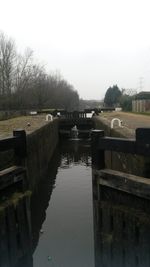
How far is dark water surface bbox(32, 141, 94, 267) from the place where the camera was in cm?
734

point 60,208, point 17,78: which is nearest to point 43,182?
point 60,208

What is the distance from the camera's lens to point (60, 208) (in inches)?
409

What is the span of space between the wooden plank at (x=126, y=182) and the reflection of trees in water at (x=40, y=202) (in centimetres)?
354

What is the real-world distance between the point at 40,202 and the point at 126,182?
21.9ft

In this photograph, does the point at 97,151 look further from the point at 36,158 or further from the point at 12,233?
the point at 36,158

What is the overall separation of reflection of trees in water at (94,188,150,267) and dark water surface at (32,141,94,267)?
5.98 ft

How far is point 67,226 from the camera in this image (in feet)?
29.2

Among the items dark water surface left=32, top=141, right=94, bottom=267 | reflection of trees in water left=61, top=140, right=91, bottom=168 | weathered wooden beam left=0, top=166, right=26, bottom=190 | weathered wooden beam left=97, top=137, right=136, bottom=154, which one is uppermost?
weathered wooden beam left=97, top=137, right=136, bottom=154

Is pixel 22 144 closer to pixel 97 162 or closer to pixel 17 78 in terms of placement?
pixel 97 162

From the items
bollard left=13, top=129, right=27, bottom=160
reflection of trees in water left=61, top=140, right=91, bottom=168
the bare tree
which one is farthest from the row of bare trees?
bollard left=13, top=129, right=27, bottom=160

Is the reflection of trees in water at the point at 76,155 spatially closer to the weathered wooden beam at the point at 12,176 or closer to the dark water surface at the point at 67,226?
the dark water surface at the point at 67,226

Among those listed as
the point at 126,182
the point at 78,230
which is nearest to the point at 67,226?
the point at 78,230

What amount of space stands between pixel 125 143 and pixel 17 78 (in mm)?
44429

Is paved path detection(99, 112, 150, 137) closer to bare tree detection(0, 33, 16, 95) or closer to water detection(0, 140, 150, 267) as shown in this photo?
water detection(0, 140, 150, 267)
